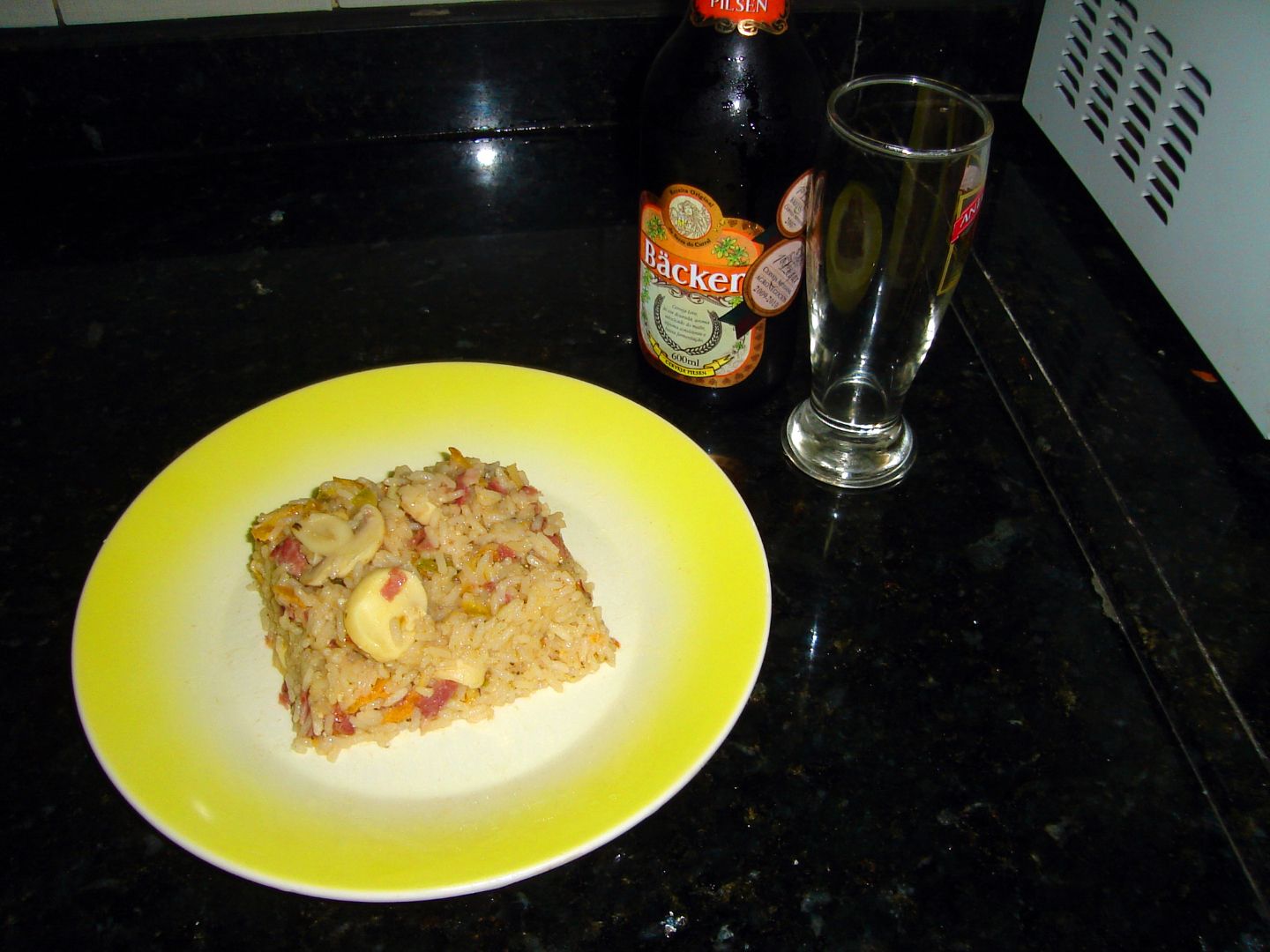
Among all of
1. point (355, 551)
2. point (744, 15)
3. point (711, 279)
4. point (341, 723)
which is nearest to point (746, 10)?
point (744, 15)

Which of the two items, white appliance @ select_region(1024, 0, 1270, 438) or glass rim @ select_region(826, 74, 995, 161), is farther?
white appliance @ select_region(1024, 0, 1270, 438)

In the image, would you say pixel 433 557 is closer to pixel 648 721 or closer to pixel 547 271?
pixel 648 721

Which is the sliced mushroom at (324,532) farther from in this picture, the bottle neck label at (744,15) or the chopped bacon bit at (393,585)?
the bottle neck label at (744,15)

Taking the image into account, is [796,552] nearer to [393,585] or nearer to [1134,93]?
[393,585]

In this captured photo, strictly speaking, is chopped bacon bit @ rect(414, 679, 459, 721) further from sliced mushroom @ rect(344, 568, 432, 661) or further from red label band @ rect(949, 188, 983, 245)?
red label band @ rect(949, 188, 983, 245)

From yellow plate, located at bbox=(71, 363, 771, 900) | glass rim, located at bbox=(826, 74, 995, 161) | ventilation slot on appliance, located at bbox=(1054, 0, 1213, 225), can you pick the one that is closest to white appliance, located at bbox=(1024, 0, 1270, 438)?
ventilation slot on appliance, located at bbox=(1054, 0, 1213, 225)

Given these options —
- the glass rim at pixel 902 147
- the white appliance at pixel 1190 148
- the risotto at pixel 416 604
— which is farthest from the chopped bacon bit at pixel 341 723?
the white appliance at pixel 1190 148
